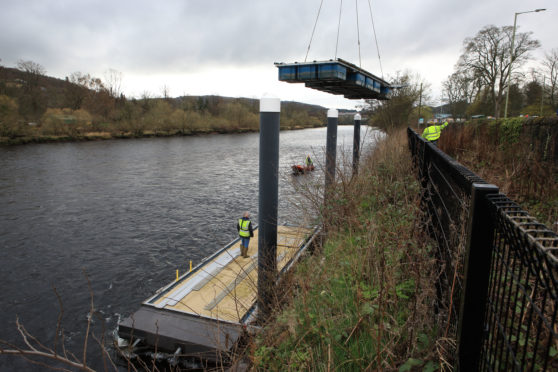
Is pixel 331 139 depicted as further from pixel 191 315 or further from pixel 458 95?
pixel 458 95

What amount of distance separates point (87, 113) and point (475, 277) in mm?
62988

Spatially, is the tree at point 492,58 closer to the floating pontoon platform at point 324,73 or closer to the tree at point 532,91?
the tree at point 532,91

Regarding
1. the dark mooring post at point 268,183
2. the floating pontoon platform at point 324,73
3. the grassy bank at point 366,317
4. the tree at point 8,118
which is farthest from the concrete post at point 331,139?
the tree at point 8,118

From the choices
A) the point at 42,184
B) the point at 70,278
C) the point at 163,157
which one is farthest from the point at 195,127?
the point at 70,278

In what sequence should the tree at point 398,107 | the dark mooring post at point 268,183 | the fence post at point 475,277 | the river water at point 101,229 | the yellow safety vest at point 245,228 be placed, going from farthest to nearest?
the tree at point 398,107
the river water at point 101,229
the yellow safety vest at point 245,228
the dark mooring post at point 268,183
the fence post at point 475,277

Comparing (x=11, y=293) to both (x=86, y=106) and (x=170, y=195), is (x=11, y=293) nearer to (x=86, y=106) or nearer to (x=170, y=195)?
(x=170, y=195)

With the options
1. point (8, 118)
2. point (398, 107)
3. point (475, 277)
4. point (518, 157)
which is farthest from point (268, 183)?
point (8, 118)

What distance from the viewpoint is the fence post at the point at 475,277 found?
1746 millimetres

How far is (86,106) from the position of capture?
61688 mm

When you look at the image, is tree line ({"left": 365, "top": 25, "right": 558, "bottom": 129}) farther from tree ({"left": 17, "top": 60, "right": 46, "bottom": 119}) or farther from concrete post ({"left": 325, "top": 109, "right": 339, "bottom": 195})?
tree ({"left": 17, "top": 60, "right": 46, "bottom": 119})

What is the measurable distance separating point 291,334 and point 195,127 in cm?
6799

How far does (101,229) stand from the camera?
687 inches

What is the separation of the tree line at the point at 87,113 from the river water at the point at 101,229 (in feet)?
43.2

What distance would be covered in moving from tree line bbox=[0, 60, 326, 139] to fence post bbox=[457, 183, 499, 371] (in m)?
52.1
